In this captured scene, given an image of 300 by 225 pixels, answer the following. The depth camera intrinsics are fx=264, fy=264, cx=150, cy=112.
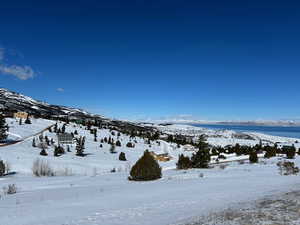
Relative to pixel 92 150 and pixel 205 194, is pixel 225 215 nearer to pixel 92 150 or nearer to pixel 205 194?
pixel 205 194

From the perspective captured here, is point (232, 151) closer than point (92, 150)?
No

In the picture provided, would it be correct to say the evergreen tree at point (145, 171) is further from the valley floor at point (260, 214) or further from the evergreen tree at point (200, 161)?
the evergreen tree at point (200, 161)

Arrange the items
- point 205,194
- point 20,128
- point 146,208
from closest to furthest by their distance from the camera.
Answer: point 146,208
point 205,194
point 20,128

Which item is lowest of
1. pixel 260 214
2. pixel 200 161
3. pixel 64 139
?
pixel 200 161

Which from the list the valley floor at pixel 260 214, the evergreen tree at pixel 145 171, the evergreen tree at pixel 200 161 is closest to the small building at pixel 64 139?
the evergreen tree at pixel 200 161

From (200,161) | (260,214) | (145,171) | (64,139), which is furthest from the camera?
(64,139)

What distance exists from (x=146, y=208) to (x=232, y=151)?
6210 centimetres

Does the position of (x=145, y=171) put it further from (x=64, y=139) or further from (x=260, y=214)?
(x=64, y=139)

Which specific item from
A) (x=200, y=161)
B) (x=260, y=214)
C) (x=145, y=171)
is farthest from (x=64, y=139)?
(x=260, y=214)

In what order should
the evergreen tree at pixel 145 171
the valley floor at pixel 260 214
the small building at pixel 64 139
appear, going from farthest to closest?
the small building at pixel 64 139
the evergreen tree at pixel 145 171
the valley floor at pixel 260 214

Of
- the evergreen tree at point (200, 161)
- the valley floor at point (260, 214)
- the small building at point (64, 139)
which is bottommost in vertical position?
the evergreen tree at point (200, 161)

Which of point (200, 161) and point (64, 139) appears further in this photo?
point (64, 139)

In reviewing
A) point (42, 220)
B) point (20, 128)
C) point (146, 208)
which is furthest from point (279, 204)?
point (20, 128)

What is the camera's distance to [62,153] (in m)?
50.7
